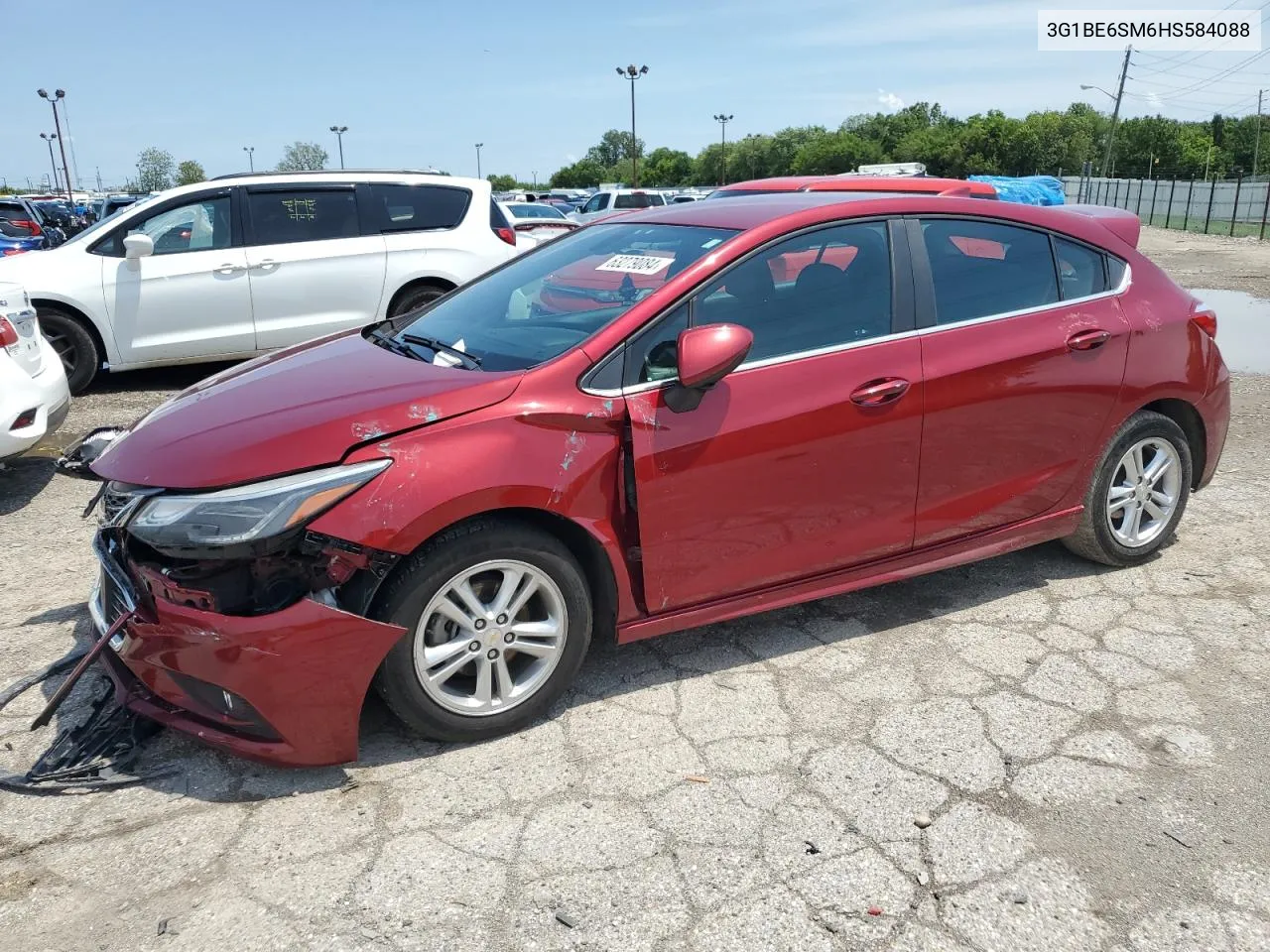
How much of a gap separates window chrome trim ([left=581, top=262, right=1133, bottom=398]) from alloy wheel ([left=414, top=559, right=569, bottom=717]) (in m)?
0.63

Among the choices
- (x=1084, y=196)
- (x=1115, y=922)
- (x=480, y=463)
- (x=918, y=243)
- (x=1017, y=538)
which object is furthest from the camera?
(x=1084, y=196)

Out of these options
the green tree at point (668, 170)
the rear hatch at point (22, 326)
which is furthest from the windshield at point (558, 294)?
the green tree at point (668, 170)

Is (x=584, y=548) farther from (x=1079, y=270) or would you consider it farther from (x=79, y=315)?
(x=79, y=315)

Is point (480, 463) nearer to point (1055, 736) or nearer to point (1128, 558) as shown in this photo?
point (1055, 736)

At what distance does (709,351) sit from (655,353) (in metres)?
0.22

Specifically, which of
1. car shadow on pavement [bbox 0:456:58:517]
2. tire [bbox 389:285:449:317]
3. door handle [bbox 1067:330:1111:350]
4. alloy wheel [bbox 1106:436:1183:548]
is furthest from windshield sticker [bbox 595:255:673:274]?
tire [bbox 389:285:449:317]

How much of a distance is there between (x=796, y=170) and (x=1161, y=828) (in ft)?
298

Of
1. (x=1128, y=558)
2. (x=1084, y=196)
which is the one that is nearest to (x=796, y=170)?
(x=1084, y=196)

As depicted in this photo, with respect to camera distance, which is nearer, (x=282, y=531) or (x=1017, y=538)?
(x=282, y=531)

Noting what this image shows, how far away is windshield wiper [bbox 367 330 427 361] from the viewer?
136 inches

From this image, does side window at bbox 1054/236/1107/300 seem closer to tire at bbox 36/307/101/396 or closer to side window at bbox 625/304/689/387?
side window at bbox 625/304/689/387

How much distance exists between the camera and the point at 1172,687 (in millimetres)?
3443

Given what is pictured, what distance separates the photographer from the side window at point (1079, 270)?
160 inches

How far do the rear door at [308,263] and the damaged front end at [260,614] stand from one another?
576 centimetres
